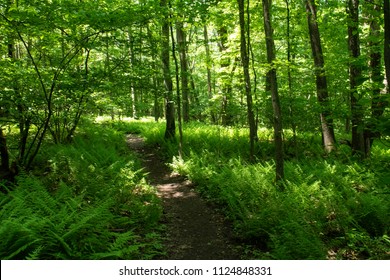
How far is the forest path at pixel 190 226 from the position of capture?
215 inches

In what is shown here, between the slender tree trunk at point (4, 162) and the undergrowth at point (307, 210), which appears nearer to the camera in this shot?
the undergrowth at point (307, 210)

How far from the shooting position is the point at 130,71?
1048cm

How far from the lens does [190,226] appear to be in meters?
6.68

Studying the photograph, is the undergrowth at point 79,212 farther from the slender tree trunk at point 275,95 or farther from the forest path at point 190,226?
the slender tree trunk at point 275,95

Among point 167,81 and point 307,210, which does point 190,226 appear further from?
point 167,81

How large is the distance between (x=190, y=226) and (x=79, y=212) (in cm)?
236

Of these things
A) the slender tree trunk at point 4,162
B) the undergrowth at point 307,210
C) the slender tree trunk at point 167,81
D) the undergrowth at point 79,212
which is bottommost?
the undergrowth at point 307,210

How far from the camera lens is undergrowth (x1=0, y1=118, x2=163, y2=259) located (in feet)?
13.4

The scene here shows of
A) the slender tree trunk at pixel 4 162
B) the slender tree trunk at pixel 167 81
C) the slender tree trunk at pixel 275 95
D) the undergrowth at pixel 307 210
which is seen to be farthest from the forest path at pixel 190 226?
the slender tree trunk at pixel 4 162

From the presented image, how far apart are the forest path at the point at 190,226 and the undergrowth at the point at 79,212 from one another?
0.36 metres

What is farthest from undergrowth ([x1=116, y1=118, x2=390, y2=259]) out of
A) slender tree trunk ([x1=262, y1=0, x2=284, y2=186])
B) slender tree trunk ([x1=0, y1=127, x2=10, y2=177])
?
slender tree trunk ([x1=0, y1=127, x2=10, y2=177])

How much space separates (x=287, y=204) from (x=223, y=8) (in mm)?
10640

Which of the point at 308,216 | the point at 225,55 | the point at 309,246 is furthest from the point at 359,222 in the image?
the point at 225,55

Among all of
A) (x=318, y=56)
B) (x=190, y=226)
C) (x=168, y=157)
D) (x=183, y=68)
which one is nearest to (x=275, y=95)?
(x=190, y=226)
